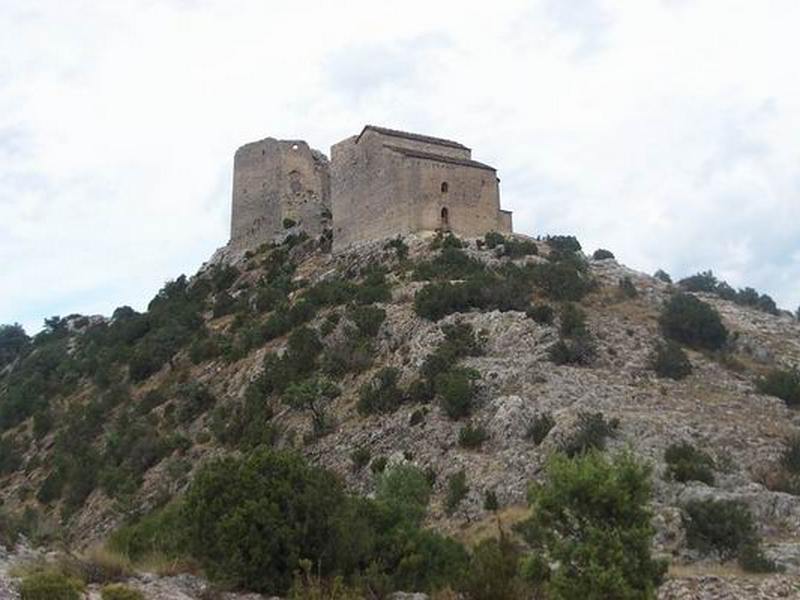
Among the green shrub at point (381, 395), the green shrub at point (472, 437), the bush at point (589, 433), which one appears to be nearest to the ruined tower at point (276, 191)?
the green shrub at point (381, 395)

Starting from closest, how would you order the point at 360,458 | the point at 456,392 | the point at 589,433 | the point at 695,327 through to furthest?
the point at 589,433
the point at 360,458
the point at 456,392
the point at 695,327

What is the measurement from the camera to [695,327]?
3319cm

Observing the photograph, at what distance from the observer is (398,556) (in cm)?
1764

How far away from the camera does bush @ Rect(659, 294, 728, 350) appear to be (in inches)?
1308

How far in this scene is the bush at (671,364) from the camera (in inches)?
1183

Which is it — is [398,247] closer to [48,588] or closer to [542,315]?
[542,315]

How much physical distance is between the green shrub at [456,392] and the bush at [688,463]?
240 inches

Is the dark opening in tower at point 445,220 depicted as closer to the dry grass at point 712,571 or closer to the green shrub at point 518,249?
the green shrub at point 518,249

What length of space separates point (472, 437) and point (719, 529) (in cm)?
863

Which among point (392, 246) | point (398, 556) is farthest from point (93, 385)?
point (398, 556)

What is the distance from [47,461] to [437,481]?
19.7 meters

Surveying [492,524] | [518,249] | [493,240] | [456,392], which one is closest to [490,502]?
[492,524]

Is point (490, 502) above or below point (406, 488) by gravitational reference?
below

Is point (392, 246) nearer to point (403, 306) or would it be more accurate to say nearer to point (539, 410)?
point (403, 306)
